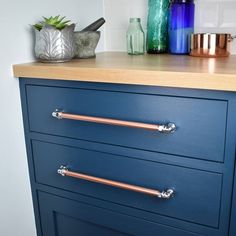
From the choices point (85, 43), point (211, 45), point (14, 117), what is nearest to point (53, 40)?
point (85, 43)

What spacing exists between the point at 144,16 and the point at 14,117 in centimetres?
65

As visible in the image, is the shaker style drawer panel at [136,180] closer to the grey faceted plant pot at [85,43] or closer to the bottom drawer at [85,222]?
the bottom drawer at [85,222]

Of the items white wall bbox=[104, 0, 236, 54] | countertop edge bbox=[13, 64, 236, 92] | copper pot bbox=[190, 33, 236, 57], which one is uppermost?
white wall bbox=[104, 0, 236, 54]

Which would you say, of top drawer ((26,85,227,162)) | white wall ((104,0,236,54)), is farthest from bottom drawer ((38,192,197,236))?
white wall ((104,0,236,54))

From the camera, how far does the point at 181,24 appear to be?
43.5 inches

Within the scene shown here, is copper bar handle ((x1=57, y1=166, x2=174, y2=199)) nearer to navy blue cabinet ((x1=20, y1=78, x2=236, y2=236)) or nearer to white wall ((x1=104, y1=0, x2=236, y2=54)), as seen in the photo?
navy blue cabinet ((x1=20, y1=78, x2=236, y2=236))

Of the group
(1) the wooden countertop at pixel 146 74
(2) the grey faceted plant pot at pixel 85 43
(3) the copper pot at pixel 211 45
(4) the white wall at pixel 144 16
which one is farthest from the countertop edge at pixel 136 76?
(4) the white wall at pixel 144 16

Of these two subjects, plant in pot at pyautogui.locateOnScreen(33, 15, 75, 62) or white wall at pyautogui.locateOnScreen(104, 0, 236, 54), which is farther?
white wall at pyautogui.locateOnScreen(104, 0, 236, 54)

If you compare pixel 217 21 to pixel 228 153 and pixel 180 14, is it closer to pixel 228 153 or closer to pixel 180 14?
pixel 180 14

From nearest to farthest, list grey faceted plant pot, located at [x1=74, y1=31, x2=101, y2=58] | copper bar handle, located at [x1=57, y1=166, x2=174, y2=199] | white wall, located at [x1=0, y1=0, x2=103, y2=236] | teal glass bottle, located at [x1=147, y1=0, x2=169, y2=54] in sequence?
copper bar handle, located at [x1=57, y1=166, x2=174, y2=199], white wall, located at [x1=0, y1=0, x2=103, y2=236], grey faceted plant pot, located at [x1=74, y1=31, x2=101, y2=58], teal glass bottle, located at [x1=147, y1=0, x2=169, y2=54]

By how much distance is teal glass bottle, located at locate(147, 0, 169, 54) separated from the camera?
116 centimetres

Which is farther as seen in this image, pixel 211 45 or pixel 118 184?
pixel 211 45

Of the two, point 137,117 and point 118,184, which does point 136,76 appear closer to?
point 137,117

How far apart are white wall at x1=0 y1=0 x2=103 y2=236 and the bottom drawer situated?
70mm
